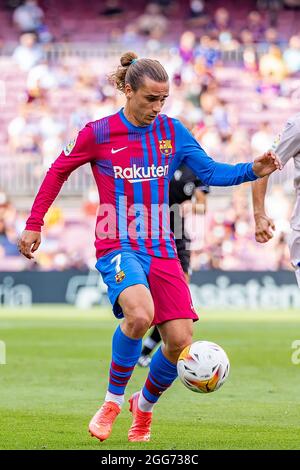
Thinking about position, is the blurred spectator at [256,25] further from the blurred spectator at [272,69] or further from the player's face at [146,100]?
the player's face at [146,100]

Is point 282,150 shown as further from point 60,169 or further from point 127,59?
point 60,169

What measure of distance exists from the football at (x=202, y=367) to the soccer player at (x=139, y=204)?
18cm

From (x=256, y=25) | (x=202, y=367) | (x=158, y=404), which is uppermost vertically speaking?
(x=256, y=25)

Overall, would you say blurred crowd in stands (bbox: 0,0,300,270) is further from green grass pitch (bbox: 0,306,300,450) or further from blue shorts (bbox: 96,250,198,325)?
blue shorts (bbox: 96,250,198,325)

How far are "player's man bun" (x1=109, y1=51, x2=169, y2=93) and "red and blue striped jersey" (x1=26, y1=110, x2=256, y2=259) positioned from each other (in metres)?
0.27

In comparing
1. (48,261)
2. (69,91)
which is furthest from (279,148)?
(69,91)

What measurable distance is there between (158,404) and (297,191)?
2.47 m

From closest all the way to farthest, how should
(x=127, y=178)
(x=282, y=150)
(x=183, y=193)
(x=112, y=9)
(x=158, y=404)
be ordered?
1. (x=127, y=178)
2. (x=282, y=150)
3. (x=158, y=404)
4. (x=183, y=193)
5. (x=112, y=9)

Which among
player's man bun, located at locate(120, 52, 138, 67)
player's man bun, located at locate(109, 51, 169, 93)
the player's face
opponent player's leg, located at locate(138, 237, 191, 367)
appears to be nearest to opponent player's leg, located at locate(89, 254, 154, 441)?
the player's face

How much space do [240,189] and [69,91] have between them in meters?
5.17

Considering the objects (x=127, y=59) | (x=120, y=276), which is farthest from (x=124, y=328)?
(x=127, y=59)

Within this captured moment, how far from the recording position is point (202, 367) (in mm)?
6461

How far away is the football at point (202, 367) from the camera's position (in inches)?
255

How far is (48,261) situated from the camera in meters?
24.0
